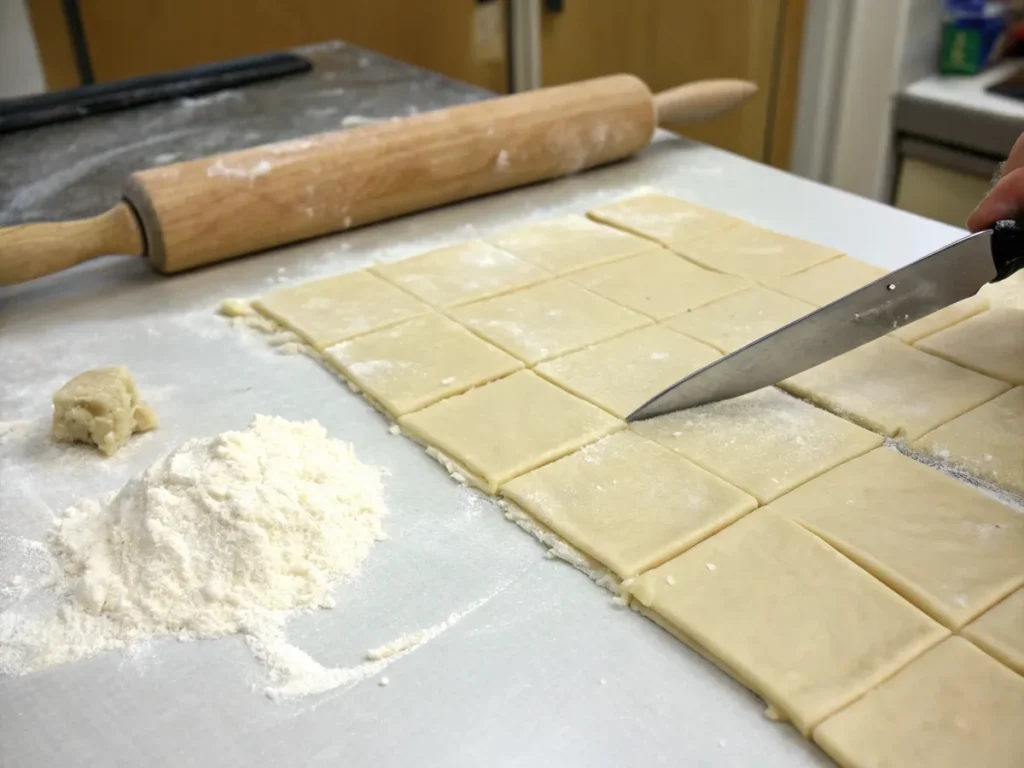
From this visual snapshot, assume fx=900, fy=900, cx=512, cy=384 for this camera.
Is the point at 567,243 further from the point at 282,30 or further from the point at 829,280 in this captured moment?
the point at 282,30

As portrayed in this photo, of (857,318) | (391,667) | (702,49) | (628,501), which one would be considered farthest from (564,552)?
(702,49)

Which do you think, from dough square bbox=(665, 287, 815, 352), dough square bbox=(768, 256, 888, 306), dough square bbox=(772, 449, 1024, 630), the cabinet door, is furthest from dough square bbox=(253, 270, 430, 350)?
the cabinet door

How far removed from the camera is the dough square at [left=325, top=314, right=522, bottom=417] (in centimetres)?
122

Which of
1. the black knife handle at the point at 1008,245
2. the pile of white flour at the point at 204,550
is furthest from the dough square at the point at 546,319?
the black knife handle at the point at 1008,245

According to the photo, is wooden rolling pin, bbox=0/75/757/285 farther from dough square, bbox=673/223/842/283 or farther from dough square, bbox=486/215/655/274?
dough square, bbox=673/223/842/283

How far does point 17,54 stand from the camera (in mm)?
2816

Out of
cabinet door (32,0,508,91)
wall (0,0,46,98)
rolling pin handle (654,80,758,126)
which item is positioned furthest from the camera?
cabinet door (32,0,508,91)

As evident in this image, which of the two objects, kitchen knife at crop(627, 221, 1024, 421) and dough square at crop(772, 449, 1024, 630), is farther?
kitchen knife at crop(627, 221, 1024, 421)

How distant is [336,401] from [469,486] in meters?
0.28

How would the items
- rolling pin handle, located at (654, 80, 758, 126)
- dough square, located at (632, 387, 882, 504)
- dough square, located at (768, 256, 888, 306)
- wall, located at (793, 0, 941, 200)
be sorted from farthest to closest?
wall, located at (793, 0, 941, 200)
rolling pin handle, located at (654, 80, 758, 126)
dough square, located at (768, 256, 888, 306)
dough square, located at (632, 387, 882, 504)

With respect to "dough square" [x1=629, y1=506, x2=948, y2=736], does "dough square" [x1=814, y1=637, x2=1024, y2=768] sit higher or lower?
lower

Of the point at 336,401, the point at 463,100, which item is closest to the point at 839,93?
the point at 463,100

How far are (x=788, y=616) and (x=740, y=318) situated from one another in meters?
0.62

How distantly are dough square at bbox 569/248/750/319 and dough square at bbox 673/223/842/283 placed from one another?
0.03 metres
